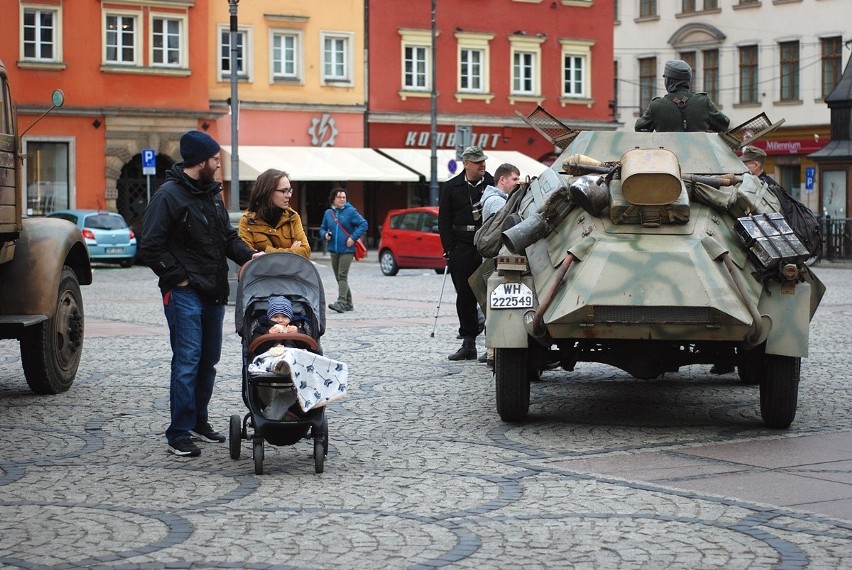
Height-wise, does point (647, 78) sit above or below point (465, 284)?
above

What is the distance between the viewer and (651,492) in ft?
25.5

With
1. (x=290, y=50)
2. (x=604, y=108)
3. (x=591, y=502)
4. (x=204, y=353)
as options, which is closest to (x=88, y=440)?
(x=204, y=353)

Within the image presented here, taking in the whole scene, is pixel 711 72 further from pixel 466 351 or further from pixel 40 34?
pixel 466 351

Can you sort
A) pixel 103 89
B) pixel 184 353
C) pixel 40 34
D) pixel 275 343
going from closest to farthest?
pixel 275 343, pixel 184 353, pixel 40 34, pixel 103 89

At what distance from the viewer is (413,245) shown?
35.1 m

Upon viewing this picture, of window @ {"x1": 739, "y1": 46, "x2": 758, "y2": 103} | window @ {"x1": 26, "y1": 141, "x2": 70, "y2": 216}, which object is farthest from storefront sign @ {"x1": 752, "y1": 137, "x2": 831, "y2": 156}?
window @ {"x1": 26, "y1": 141, "x2": 70, "y2": 216}

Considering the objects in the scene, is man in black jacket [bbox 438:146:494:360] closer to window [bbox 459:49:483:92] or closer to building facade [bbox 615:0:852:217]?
window [bbox 459:49:483:92]

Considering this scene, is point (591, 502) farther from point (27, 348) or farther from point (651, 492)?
point (27, 348)

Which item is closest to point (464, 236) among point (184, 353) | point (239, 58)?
point (184, 353)

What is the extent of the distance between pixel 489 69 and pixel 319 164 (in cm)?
847

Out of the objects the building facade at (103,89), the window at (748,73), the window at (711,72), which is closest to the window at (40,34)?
the building facade at (103,89)

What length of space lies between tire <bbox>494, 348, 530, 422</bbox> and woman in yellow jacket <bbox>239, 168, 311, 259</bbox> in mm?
1486

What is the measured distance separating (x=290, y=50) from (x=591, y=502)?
42968 millimetres

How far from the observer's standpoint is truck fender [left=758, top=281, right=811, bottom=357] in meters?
9.59
